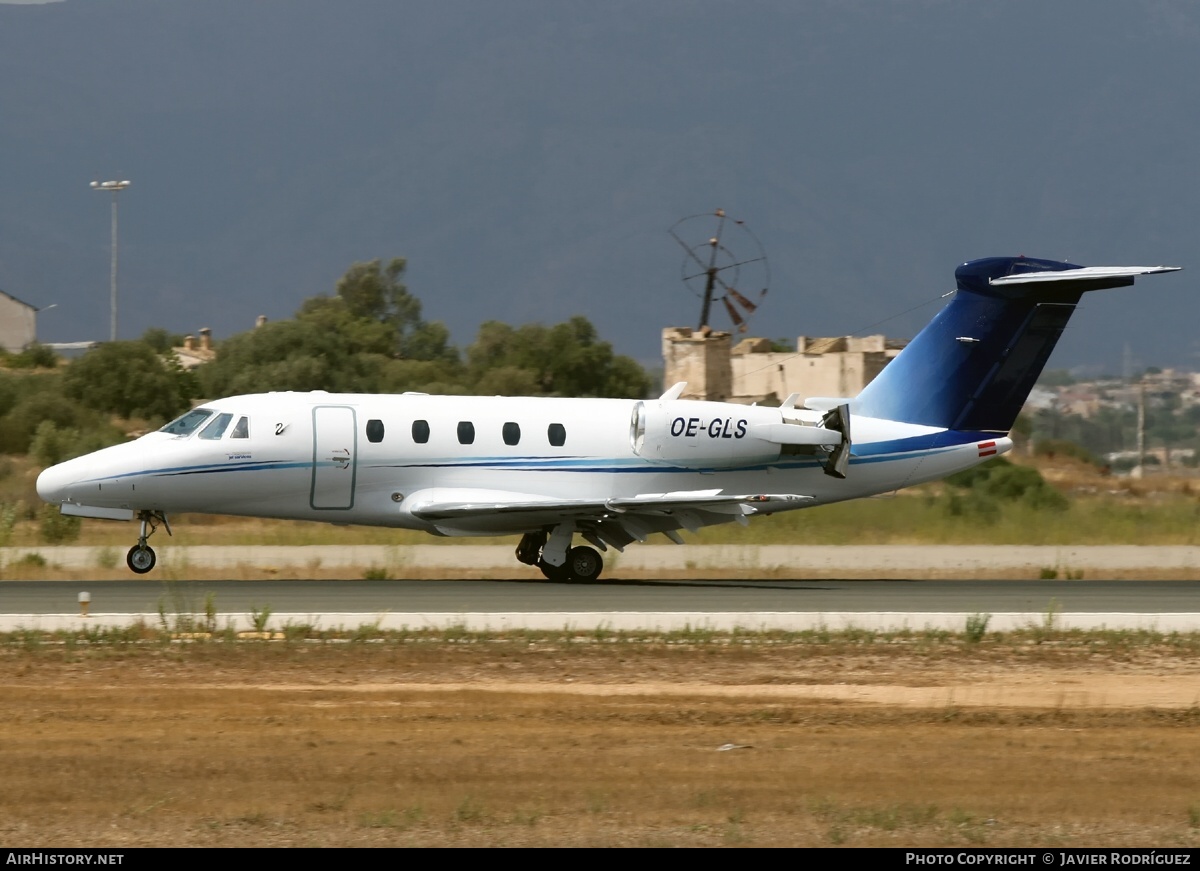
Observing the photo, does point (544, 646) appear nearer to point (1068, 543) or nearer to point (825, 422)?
point (825, 422)

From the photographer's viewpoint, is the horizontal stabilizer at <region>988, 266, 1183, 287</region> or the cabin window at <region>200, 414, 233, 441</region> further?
the horizontal stabilizer at <region>988, 266, 1183, 287</region>

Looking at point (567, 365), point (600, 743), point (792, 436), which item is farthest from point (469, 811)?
point (567, 365)

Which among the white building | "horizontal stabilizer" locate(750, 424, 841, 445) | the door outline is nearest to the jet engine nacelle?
"horizontal stabilizer" locate(750, 424, 841, 445)

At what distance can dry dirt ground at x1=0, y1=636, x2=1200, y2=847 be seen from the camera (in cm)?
929

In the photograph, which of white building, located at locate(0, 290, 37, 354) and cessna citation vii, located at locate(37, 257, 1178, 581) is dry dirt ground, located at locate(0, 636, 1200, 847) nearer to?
cessna citation vii, located at locate(37, 257, 1178, 581)

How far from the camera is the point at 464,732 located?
1209 cm

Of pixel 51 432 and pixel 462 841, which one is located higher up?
pixel 51 432

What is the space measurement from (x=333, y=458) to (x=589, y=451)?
12.1 feet

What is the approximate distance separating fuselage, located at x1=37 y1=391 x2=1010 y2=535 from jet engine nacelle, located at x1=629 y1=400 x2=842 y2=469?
0.07ft

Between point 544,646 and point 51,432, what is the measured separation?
28.8m

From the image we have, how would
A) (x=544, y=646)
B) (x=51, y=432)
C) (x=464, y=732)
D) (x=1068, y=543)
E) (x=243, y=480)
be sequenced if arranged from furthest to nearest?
(x=51, y=432), (x=1068, y=543), (x=243, y=480), (x=544, y=646), (x=464, y=732)

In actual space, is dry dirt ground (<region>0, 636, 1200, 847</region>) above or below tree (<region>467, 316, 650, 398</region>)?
below

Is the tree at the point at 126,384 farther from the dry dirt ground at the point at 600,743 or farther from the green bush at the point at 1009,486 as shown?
the dry dirt ground at the point at 600,743
